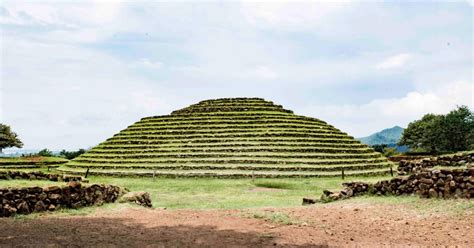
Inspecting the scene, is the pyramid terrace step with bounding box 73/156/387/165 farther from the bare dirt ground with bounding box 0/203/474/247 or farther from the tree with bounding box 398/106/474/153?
the tree with bounding box 398/106/474/153

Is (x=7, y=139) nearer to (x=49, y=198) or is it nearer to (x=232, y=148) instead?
(x=232, y=148)

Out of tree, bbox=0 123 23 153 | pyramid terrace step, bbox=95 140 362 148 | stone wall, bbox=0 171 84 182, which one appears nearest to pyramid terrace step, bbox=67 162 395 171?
pyramid terrace step, bbox=95 140 362 148

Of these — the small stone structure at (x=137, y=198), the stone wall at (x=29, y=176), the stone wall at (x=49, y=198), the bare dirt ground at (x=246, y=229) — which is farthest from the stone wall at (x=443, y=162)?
the stone wall at (x=29, y=176)

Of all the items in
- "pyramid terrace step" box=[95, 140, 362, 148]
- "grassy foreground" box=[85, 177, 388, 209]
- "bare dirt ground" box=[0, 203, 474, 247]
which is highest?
"pyramid terrace step" box=[95, 140, 362, 148]

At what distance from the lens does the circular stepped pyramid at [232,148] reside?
37062 mm

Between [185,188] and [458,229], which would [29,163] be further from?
[458,229]

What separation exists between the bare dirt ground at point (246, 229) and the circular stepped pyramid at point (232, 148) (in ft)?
69.0

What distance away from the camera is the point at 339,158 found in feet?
131

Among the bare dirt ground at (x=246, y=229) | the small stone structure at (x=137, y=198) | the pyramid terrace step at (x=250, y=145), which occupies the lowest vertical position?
the bare dirt ground at (x=246, y=229)

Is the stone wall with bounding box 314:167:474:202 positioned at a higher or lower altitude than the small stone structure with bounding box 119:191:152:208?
higher

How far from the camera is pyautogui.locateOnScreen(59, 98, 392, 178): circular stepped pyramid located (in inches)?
1459

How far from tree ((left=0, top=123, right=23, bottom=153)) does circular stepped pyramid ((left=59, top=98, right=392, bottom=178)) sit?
3801cm

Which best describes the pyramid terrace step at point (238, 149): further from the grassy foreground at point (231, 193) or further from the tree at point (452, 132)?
the tree at point (452, 132)

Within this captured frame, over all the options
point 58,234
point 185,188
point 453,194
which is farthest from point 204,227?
point 185,188
